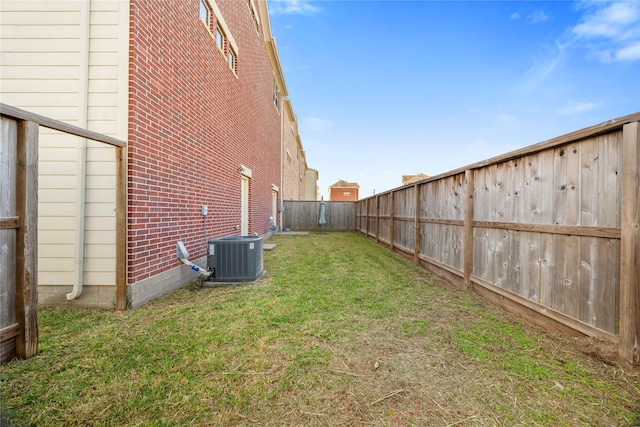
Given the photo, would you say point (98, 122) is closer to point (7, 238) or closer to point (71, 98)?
point (71, 98)

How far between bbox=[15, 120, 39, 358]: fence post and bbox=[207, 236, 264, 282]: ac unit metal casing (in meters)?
2.22

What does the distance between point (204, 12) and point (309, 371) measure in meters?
6.62

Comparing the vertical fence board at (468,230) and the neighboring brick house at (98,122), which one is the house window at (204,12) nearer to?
the neighboring brick house at (98,122)

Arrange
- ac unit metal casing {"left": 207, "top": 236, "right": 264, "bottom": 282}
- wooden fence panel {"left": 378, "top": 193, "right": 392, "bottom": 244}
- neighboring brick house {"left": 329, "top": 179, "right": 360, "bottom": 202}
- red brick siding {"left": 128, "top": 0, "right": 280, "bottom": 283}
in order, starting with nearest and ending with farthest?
red brick siding {"left": 128, "top": 0, "right": 280, "bottom": 283}, ac unit metal casing {"left": 207, "top": 236, "right": 264, "bottom": 282}, wooden fence panel {"left": 378, "top": 193, "right": 392, "bottom": 244}, neighboring brick house {"left": 329, "top": 179, "right": 360, "bottom": 202}

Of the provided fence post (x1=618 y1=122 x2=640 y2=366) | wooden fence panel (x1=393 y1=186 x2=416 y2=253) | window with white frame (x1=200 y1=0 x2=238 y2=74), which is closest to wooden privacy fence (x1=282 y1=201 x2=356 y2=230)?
wooden fence panel (x1=393 y1=186 x2=416 y2=253)

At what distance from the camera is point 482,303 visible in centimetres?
337

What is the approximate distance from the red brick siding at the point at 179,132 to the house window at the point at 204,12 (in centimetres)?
32

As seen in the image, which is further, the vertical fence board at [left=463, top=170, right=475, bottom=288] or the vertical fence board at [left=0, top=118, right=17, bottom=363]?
the vertical fence board at [left=463, top=170, right=475, bottom=288]

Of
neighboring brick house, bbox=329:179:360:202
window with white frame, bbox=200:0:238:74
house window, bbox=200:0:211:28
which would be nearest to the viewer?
house window, bbox=200:0:211:28


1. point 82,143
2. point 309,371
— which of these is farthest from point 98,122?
point 309,371

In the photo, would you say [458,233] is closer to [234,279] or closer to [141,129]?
[234,279]

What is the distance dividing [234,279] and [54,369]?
2469mm

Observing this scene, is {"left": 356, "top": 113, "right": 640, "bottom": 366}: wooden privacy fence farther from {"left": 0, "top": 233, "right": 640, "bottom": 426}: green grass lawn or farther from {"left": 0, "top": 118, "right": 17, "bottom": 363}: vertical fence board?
{"left": 0, "top": 118, "right": 17, "bottom": 363}: vertical fence board

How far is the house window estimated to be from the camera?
4.83 meters
